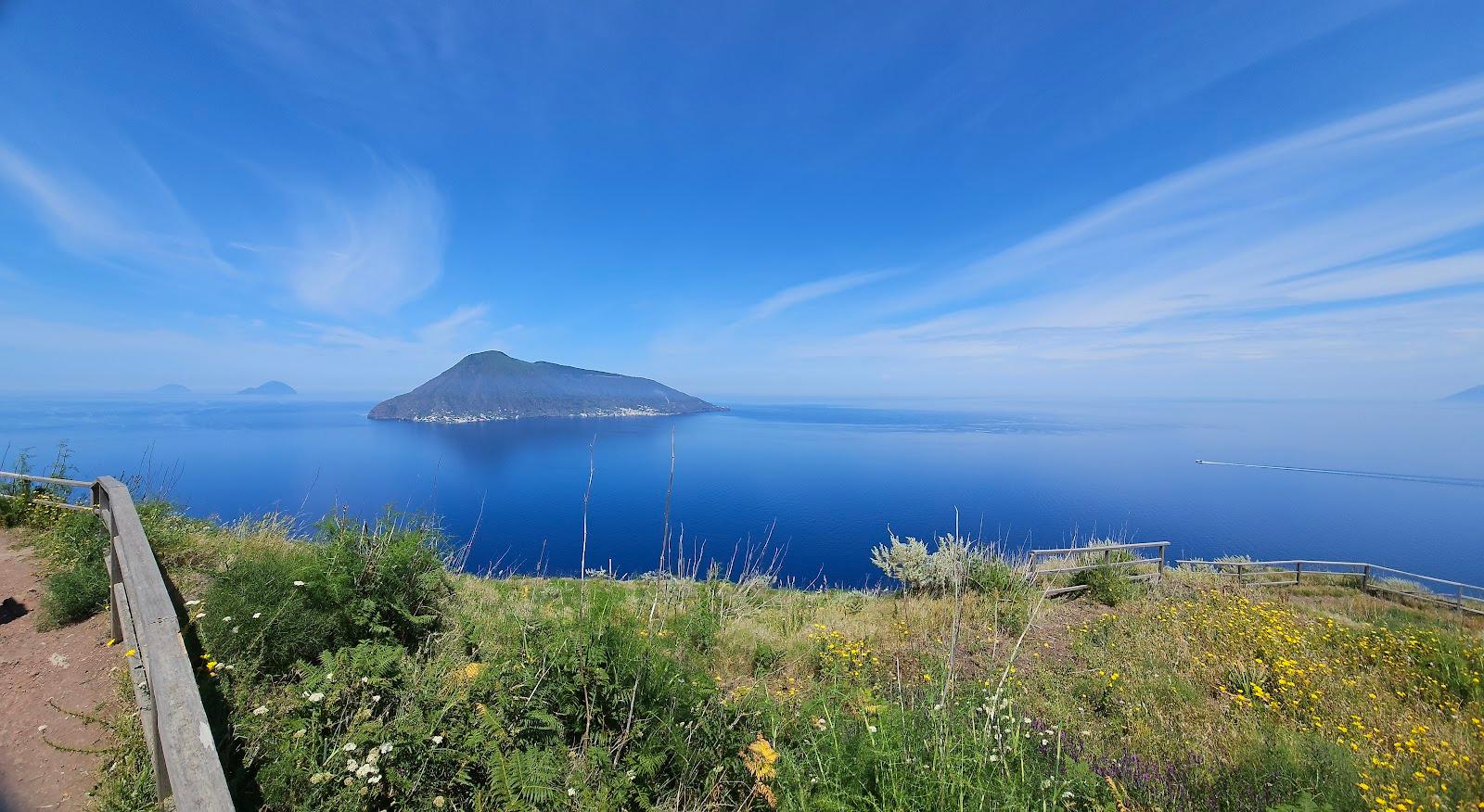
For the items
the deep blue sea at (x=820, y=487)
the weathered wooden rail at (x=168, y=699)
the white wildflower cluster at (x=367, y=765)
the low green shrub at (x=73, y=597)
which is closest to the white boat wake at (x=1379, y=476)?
the deep blue sea at (x=820, y=487)

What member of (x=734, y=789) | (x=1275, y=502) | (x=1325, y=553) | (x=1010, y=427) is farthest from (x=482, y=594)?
(x=1010, y=427)

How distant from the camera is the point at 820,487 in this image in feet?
172

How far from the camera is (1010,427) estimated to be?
124 meters

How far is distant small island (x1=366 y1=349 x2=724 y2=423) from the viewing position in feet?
419

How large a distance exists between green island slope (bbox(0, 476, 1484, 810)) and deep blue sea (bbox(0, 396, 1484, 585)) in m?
5.91

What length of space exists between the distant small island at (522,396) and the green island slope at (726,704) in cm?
12967

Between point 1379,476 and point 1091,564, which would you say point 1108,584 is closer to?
point 1091,564

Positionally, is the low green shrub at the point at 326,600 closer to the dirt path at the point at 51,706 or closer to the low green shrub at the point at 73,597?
the dirt path at the point at 51,706

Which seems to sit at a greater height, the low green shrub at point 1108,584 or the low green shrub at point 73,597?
the low green shrub at point 73,597

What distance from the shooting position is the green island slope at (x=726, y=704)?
2396mm

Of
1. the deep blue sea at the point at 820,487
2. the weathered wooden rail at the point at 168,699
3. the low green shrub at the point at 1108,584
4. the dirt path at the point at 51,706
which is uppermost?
the weathered wooden rail at the point at 168,699

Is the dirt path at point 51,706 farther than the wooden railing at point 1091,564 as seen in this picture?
No

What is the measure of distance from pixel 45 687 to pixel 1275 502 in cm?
7552

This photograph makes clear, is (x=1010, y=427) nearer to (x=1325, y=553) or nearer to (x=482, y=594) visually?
(x=1325, y=553)
